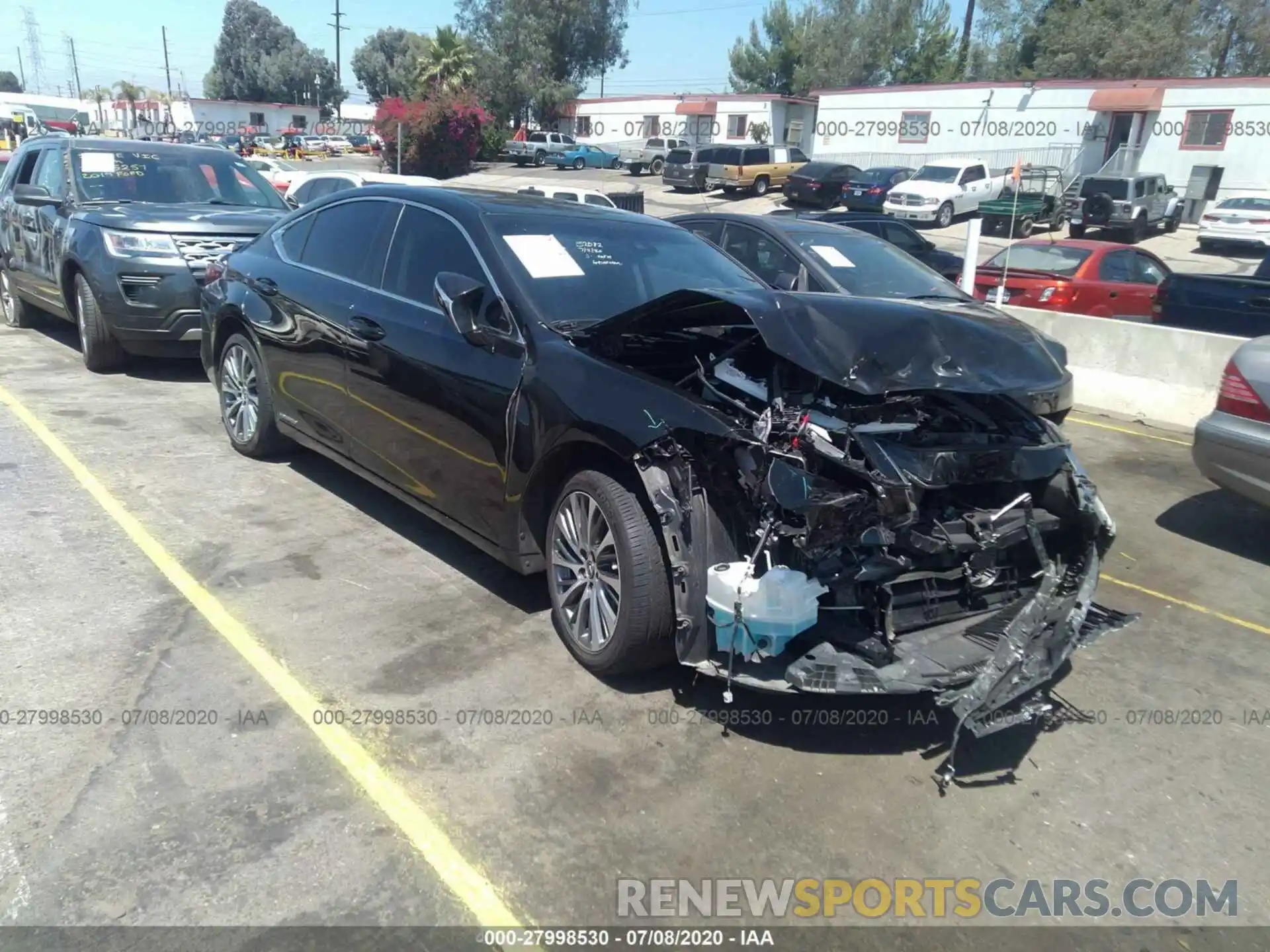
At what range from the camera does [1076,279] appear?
1108 centimetres

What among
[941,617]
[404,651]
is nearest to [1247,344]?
[941,617]

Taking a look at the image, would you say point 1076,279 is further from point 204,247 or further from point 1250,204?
point 1250,204

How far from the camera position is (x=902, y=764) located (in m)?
3.48

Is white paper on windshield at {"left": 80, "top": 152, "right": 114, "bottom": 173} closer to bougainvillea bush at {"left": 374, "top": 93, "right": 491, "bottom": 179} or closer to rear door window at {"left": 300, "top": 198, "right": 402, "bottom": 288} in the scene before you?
rear door window at {"left": 300, "top": 198, "right": 402, "bottom": 288}

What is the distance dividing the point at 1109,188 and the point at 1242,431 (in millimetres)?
26268

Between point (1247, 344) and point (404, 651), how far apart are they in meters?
5.00

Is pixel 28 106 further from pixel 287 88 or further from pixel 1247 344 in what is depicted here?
pixel 1247 344

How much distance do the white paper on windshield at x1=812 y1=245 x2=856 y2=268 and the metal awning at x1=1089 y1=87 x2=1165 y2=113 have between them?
31667mm

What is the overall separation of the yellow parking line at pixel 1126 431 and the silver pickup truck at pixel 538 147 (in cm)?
4447

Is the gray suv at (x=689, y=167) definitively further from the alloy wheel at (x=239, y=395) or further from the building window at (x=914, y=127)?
the alloy wheel at (x=239, y=395)

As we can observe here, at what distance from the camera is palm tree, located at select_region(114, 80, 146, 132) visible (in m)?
61.8

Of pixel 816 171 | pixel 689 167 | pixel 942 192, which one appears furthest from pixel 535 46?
pixel 942 192

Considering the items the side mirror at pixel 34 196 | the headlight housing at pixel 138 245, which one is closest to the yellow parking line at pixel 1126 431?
the headlight housing at pixel 138 245

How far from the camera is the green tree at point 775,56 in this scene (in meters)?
64.2
